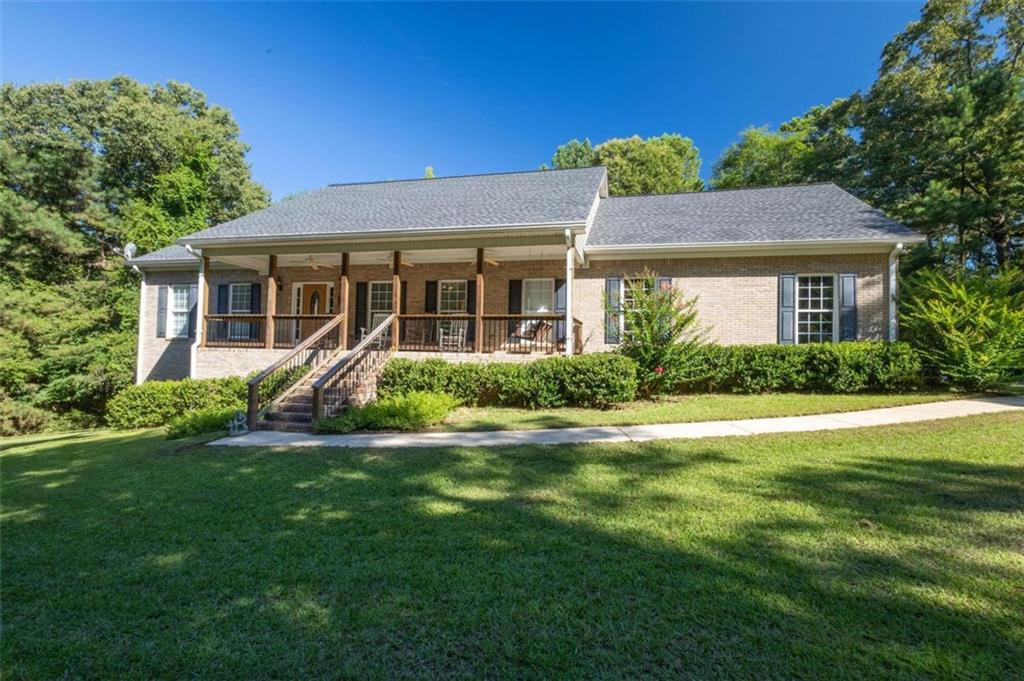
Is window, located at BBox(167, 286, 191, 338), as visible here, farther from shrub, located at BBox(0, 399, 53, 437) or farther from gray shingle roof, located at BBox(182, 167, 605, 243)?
shrub, located at BBox(0, 399, 53, 437)

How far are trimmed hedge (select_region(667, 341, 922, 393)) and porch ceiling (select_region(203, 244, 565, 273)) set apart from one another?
4266mm

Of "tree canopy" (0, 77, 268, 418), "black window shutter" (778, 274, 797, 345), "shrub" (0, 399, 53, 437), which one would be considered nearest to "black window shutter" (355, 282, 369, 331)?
"tree canopy" (0, 77, 268, 418)

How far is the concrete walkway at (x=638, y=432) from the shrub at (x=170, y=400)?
13.0ft

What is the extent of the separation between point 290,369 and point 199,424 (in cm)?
266

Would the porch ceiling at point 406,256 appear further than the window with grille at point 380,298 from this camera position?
No

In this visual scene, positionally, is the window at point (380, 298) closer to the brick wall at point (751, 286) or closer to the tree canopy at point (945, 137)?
the brick wall at point (751, 286)

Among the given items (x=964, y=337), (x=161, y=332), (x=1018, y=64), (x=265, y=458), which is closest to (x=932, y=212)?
(x=964, y=337)

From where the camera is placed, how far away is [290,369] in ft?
35.5

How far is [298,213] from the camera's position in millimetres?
13719

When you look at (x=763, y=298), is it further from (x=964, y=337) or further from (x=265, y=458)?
(x=265, y=458)

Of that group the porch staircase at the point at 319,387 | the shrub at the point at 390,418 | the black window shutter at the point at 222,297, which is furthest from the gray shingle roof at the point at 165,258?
the shrub at the point at 390,418

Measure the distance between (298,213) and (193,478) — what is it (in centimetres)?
1058

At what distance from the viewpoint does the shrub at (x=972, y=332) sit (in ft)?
28.9

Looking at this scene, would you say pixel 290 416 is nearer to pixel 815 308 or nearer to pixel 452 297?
pixel 452 297
